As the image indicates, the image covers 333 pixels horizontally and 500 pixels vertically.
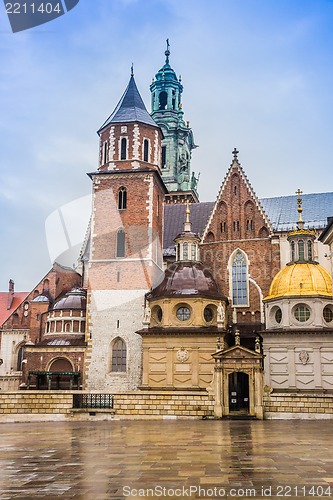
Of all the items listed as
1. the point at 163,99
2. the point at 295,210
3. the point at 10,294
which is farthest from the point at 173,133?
the point at 10,294

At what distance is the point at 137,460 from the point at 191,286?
26.1 metres

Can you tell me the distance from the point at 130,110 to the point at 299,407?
88.7 feet

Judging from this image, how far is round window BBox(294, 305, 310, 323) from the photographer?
115ft

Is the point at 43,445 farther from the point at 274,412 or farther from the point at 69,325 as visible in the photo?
the point at 69,325

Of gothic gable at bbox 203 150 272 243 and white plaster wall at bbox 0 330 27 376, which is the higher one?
gothic gable at bbox 203 150 272 243

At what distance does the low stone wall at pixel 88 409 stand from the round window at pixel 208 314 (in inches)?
515

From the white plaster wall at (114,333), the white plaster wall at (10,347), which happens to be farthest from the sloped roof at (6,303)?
the white plaster wall at (114,333)

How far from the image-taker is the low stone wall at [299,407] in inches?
925

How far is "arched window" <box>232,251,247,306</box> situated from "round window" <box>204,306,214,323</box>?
14.1 ft

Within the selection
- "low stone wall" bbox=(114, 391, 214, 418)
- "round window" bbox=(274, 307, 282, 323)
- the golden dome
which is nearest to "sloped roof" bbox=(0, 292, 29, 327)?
"round window" bbox=(274, 307, 282, 323)

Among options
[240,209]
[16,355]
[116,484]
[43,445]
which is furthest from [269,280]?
[116,484]

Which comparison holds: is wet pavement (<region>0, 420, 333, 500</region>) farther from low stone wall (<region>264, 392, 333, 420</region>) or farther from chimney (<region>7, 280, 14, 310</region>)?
chimney (<region>7, 280, 14, 310</region>)

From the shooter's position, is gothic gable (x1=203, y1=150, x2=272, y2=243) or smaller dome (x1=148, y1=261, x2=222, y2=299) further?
gothic gable (x1=203, y1=150, x2=272, y2=243)

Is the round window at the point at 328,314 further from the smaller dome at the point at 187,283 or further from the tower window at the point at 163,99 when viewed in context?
the tower window at the point at 163,99
